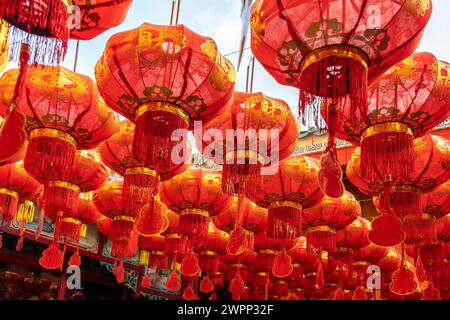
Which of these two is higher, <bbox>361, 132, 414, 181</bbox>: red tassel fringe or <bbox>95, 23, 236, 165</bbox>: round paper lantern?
<bbox>95, 23, 236, 165</bbox>: round paper lantern

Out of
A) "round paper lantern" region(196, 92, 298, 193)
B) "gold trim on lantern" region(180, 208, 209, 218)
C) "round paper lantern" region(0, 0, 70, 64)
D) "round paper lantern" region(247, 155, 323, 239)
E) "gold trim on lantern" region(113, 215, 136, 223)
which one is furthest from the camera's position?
"gold trim on lantern" region(113, 215, 136, 223)

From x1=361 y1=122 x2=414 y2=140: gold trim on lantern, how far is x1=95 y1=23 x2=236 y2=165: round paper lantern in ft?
2.78

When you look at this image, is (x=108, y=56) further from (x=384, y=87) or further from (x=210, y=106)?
(x=384, y=87)

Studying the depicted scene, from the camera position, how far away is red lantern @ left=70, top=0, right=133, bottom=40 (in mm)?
2463

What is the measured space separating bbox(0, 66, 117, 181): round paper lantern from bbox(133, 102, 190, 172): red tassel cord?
0.46m

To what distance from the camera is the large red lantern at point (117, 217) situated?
4496 mm

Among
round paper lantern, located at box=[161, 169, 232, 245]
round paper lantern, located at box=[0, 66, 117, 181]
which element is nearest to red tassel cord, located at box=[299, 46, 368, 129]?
round paper lantern, located at box=[0, 66, 117, 181]

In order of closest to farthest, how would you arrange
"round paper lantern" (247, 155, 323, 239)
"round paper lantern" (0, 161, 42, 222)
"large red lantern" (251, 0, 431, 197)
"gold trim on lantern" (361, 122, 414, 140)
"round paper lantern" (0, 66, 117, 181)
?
1. "large red lantern" (251, 0, 431, 197)
2. "gold trim on lantern" (361, 122, 414, 140)
3. "round paper lantern" (0, 66, 117, 181)
4. "round paper lantern" (247, 155, 323, 239)
5. "round paper lantern" (0, 161, 42, 222)

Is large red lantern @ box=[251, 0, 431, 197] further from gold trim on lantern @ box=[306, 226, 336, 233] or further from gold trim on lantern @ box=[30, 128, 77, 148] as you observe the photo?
gold trim on lantern @ box=[306, 226, 336, 233]

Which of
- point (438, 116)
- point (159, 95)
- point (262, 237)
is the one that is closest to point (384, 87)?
point (438, 116)

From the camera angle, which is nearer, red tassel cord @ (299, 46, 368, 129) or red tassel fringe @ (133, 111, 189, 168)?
red tassel cord @ (299, 46, 368, 129)

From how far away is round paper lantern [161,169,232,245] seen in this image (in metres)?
4.41

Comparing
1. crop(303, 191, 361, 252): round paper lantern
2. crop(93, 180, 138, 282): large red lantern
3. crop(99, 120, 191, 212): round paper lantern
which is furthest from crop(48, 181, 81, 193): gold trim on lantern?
crop(303, 191, 361, 252): round paper lantern

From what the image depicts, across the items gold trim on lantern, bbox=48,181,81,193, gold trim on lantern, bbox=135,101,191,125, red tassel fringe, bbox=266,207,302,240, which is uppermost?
gold trim on lantern, bbox=135,101,191,125
